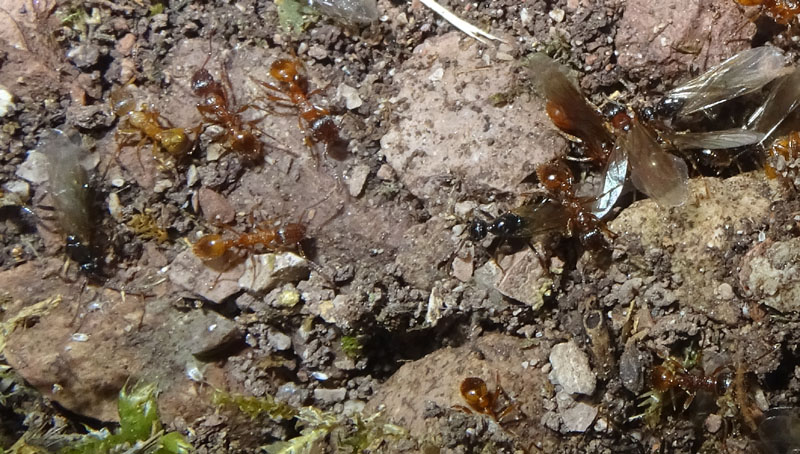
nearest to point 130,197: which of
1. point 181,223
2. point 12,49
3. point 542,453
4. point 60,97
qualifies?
point 181,223

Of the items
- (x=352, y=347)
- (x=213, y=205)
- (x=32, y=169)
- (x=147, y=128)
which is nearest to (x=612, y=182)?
(x=352, y=347)

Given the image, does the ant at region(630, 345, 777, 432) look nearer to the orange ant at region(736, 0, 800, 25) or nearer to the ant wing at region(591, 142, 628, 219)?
the ant wing at region(591, 142, 628, 219)

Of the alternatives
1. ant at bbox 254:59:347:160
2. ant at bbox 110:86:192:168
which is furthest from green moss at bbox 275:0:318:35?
ant at bbox 110:86:192:168

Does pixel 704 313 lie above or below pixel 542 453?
above

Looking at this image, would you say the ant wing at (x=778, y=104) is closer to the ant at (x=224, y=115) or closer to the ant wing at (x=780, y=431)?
the ant wing at (x=780, y=431)

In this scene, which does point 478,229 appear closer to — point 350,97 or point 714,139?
point 350,97

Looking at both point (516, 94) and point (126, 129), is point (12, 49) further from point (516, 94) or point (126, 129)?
point (516, 94)
